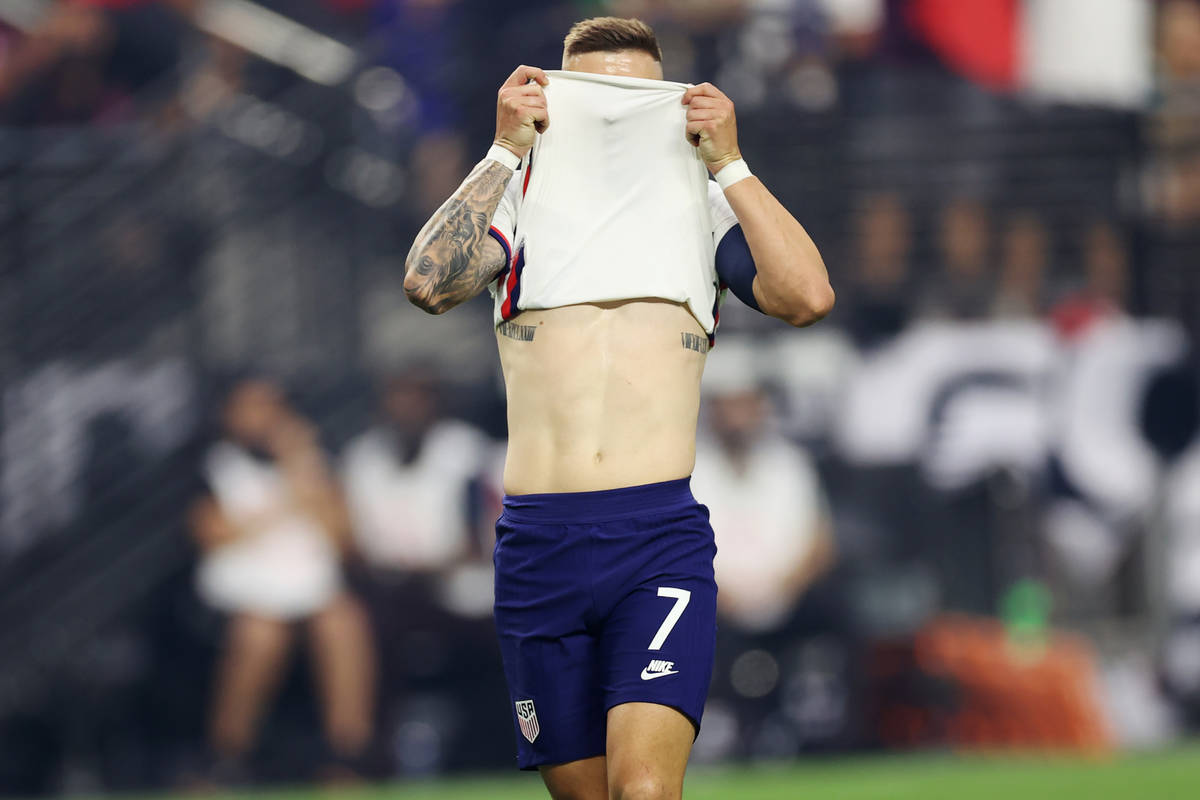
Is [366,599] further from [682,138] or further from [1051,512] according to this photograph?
[682,138]

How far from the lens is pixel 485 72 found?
453 inches

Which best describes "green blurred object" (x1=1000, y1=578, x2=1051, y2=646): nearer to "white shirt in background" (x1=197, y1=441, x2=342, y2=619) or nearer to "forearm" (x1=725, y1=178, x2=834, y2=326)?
"white shirt in background" (x1=197, y1=441, x2=342, y2=619)

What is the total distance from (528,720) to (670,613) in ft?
1.67

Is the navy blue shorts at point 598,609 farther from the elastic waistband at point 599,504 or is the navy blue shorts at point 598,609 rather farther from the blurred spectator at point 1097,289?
the blurred spectator at point 1097,289

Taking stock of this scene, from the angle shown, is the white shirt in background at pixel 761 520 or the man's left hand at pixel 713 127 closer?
the man's left hand at pixel 713 127

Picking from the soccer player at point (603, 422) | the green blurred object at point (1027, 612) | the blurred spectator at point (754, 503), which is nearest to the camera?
the soccer player at point (603, 422)

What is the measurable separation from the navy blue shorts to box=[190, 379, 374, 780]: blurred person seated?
21.9 ft

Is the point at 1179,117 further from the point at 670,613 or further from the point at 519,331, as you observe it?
the point at 670,613

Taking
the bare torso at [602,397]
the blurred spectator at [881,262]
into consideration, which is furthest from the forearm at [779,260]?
the blurred spectator at [881,262]

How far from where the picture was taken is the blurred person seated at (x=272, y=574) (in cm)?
1088

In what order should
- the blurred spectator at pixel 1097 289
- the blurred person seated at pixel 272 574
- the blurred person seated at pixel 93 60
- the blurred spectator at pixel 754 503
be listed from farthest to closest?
1. the blurred person seated at pixel 93 60
2. the blurred spectator at pixel 1097 289
3. the blurred spectator at pixel 754 503
4. the blurred person seated at pixel 272 574

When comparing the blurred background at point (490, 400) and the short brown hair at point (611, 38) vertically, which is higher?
the short brown hair at point (611, 38)

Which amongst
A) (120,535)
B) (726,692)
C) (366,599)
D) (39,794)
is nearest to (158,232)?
Answer: (120,535)

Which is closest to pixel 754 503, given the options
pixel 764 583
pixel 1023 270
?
pixel 764 583
